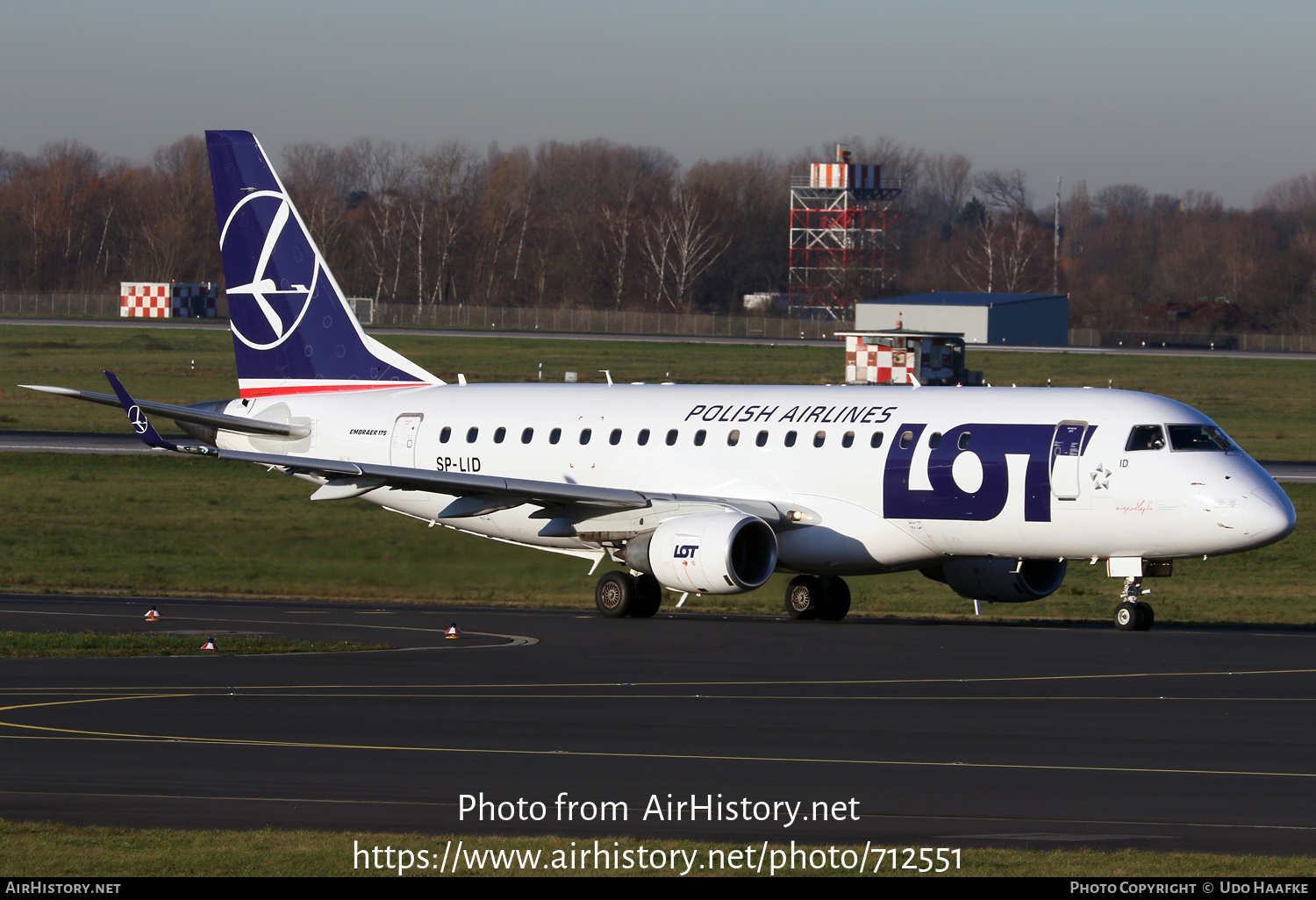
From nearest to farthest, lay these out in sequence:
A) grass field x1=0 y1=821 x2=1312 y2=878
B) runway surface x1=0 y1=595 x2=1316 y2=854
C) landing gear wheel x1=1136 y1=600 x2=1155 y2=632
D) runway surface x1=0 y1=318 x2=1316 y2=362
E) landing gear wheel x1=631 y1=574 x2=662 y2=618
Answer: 1. grass field x1=0 y1=821 x2=1312 y2=878
2. runway surface x1=0 y1=595 x2=1316 y2=854
3. landing gear wheel x1=1136 y1=600 x2=1155 y2=632
4. landing gear wheel x1=631 y1=574 x2=662 y2=618
5. runway surface x1=0 y1=318 x2=1316 y2=362

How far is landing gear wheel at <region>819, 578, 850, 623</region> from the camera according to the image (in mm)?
33781

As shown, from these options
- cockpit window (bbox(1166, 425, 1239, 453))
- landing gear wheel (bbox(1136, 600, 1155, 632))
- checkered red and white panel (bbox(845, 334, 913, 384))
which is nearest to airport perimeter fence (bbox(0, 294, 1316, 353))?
checkered red and white panel (bbox(845, 334, 913, 384))

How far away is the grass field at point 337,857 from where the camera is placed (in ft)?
39.2

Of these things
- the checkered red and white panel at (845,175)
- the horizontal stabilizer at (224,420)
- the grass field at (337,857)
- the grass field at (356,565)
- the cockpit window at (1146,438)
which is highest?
the checkered red and white panel at (845,175)

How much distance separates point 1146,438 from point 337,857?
2055 centimetres

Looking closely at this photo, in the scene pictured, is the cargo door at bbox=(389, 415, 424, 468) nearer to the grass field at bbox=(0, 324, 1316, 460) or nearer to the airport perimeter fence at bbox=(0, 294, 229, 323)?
the grass field at bbox=(0, 324, 1316, 460)

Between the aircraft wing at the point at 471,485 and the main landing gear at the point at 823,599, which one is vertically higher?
the aircraft wing at the point at 471,485

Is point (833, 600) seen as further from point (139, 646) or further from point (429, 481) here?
point (139, 646)

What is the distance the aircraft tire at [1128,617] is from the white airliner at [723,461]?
0.03 meters

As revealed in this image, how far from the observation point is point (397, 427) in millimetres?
37562

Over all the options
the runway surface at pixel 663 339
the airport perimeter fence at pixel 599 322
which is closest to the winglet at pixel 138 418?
the runway surface at pixel 663 339

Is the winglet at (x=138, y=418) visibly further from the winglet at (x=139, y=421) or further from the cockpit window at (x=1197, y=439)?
the cockpit window at (x=1197, y=439)

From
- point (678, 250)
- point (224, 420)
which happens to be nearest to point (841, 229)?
point (678, 250)

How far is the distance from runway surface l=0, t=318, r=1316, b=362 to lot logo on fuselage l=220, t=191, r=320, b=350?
87359 millimetres
